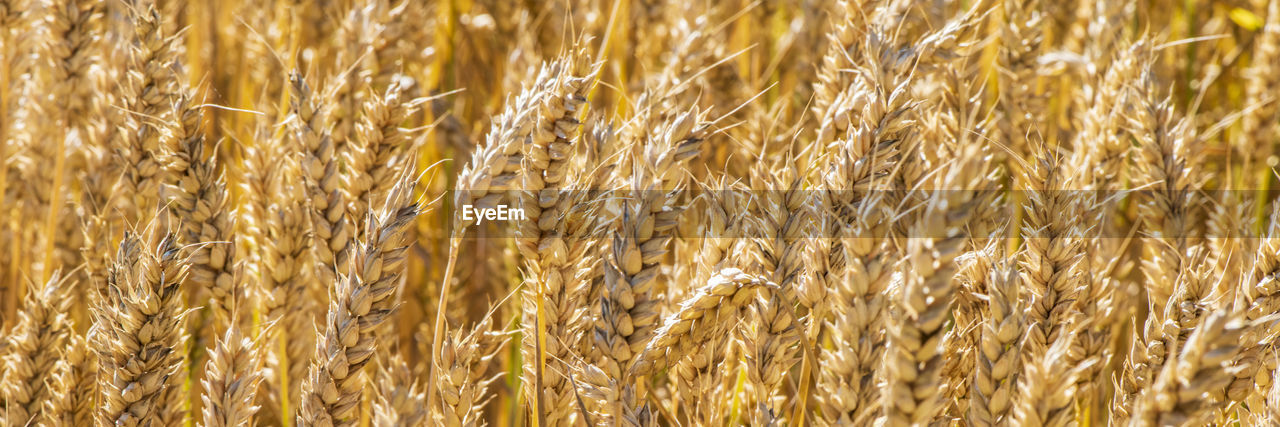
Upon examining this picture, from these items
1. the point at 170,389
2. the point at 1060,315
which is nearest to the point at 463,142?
the point at 170,389

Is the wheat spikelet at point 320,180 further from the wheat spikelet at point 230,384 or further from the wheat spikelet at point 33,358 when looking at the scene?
the wheat spikelet at point 33,358

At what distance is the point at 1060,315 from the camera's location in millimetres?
1153

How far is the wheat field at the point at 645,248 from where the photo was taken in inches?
39.0

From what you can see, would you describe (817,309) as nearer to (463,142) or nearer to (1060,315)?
(1060,315)

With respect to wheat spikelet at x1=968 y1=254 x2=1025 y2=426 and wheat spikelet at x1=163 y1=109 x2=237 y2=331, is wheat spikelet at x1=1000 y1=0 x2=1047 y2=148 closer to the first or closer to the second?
wheat spikelet at x1=968 y1=254 x2=1025 y2=426

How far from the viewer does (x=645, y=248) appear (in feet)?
3.49

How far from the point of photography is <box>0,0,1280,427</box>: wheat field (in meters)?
0.99

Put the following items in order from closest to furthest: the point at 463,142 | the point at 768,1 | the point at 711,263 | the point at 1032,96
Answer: the point at 711,263
the point at 1032,96
the point at 463,142
the point at 768,1

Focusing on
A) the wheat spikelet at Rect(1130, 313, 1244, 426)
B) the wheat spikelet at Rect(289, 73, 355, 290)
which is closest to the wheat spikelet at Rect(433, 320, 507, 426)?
the wheat spikelet at Rect(289, 73, 355, 290)

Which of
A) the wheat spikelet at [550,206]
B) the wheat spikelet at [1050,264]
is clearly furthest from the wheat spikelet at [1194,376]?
the wheat spikelet at [550,206]

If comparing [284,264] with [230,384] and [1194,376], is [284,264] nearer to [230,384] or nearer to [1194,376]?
[230,384]

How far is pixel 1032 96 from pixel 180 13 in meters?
2.07

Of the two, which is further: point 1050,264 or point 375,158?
point 375,158

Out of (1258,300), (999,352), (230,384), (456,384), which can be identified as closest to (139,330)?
(230,384)
